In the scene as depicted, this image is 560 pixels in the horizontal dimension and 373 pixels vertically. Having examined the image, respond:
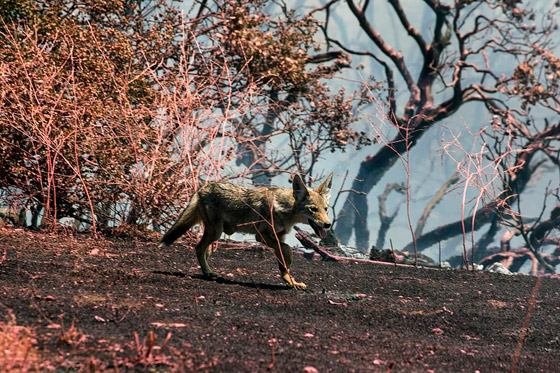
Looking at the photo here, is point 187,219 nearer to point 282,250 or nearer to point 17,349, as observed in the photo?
point 282,250

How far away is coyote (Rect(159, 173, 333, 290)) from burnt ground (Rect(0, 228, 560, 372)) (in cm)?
42

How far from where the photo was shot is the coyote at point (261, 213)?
5.78 meters

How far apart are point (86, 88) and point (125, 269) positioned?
11.1 feet

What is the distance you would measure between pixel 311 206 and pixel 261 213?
1.80ft

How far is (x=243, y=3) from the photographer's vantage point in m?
12.0

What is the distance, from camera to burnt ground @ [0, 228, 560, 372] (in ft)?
11.8

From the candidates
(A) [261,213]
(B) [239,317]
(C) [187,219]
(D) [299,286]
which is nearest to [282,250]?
(A) [261,213]

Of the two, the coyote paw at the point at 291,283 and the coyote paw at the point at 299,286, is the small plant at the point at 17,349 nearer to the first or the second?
the coyote paw at the point at 291,283

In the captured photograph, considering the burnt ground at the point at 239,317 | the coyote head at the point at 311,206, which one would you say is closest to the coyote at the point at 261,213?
the coyote head at the point at 311,206

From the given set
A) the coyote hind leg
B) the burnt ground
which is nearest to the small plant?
the burnt ground

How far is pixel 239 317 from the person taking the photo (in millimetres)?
4719

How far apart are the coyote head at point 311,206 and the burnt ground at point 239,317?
669 millimetres

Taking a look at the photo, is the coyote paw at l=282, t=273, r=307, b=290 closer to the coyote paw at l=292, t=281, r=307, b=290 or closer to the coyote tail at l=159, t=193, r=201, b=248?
the coyote paw at l=292, t=281, r=307, b=290

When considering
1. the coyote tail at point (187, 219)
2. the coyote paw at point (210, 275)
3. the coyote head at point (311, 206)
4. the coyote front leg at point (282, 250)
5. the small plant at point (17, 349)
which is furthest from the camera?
the coyote paw at point (210, 275)
